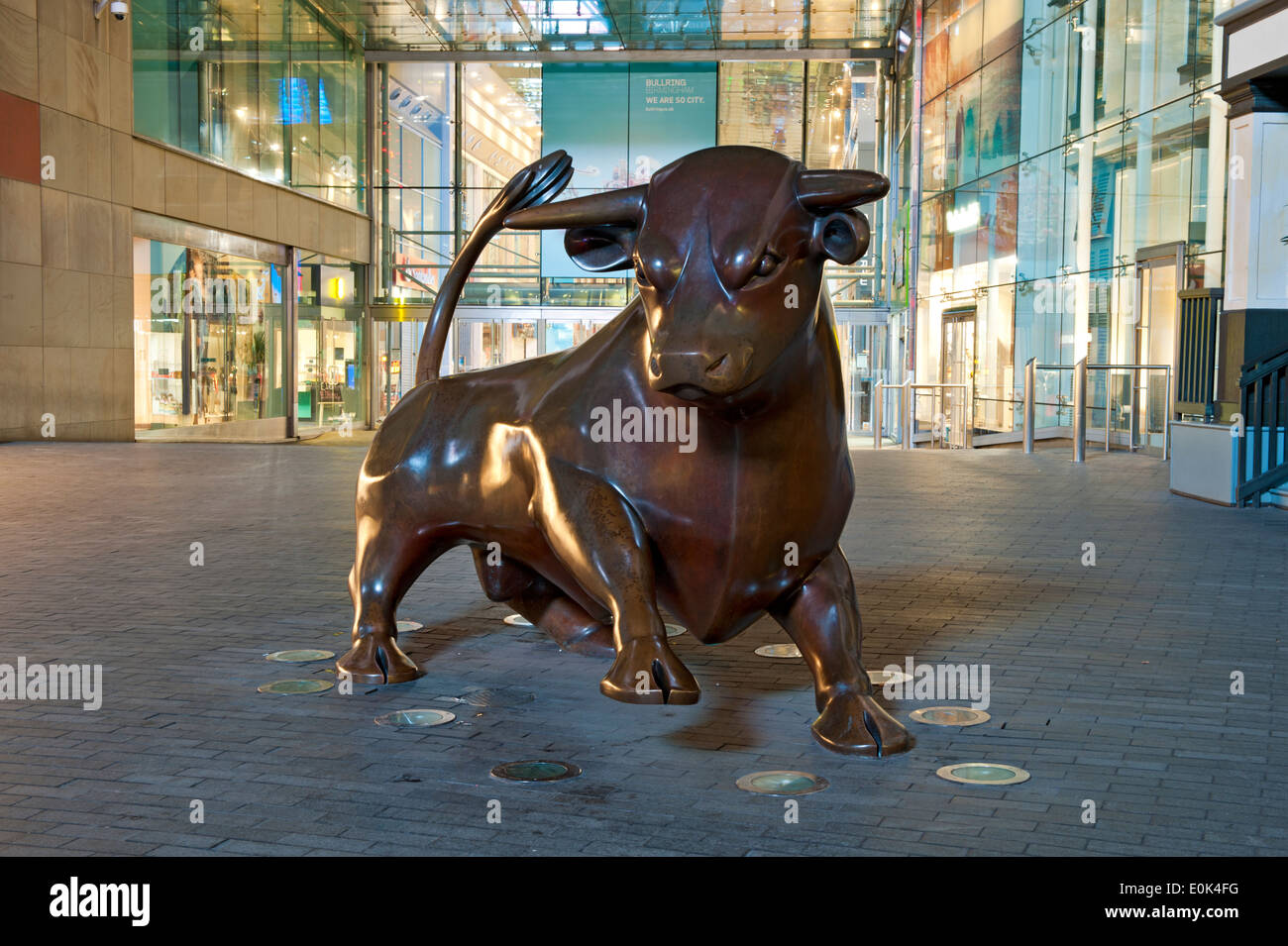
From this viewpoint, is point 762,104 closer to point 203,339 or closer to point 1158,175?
point 1158,175

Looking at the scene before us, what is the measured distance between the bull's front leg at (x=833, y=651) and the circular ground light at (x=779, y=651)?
1.17 meters

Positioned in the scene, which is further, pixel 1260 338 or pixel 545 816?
pixel 1260 338

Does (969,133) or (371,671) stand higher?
(969,133)

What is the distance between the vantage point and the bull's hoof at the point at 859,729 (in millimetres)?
3621

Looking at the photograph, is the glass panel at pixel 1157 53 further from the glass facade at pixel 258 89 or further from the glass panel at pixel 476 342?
the glass panel at pixel 476 342

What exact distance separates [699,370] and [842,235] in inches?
22.6

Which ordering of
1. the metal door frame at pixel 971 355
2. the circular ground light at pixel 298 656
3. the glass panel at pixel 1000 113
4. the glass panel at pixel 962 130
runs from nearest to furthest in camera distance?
the circular ground light at pixel 298 656, the metal door frame at pixel 971 355, the glass panel at pixel 1000 113, the glass panel at pixel 962 130

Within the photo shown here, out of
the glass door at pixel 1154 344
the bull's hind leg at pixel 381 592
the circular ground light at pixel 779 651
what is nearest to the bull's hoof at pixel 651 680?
the bull's hind leg at pixel 381 592

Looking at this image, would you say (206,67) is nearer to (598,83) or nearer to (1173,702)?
(598,83)

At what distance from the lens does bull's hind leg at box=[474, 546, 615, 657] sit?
15.5ft

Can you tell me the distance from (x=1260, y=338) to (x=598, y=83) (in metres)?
20.5

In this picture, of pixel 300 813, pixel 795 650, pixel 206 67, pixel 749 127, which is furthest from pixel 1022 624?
pixel 749 127
